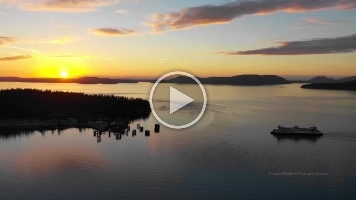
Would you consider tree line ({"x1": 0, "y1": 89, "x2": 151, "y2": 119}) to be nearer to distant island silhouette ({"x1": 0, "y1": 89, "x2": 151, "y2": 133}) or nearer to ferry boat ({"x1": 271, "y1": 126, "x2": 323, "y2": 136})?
distant island silhouette ({"x1": 0, "y1": 89, "x2": 151, "y2": 133})

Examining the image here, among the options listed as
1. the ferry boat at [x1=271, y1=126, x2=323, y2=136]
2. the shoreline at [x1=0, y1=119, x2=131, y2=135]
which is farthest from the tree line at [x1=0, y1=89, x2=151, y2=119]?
the ferry boat at [x1=271, y1=126, x2=323, y2=136]

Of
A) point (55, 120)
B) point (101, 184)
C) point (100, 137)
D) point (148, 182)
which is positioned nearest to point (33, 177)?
point (101, 184)

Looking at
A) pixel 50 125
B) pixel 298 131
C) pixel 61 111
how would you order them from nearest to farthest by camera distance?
pixel 298 131, pixel 50 125, pixel 61 111

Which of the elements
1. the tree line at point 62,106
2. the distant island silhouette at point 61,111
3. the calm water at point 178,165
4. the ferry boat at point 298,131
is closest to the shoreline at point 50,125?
the distant island silhouette at point 61,111

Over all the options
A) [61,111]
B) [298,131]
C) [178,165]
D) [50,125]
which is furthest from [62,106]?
[298,131]

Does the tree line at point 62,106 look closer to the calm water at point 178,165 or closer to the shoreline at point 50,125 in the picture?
the shoreline at point 50,125

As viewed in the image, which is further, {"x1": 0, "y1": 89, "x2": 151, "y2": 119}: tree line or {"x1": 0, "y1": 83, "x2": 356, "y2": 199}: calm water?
{"x1": 0, "y1": 89, "x2": 151, "y2": 119}: tree line

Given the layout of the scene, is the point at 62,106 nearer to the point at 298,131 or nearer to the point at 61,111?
the point at 61,111
